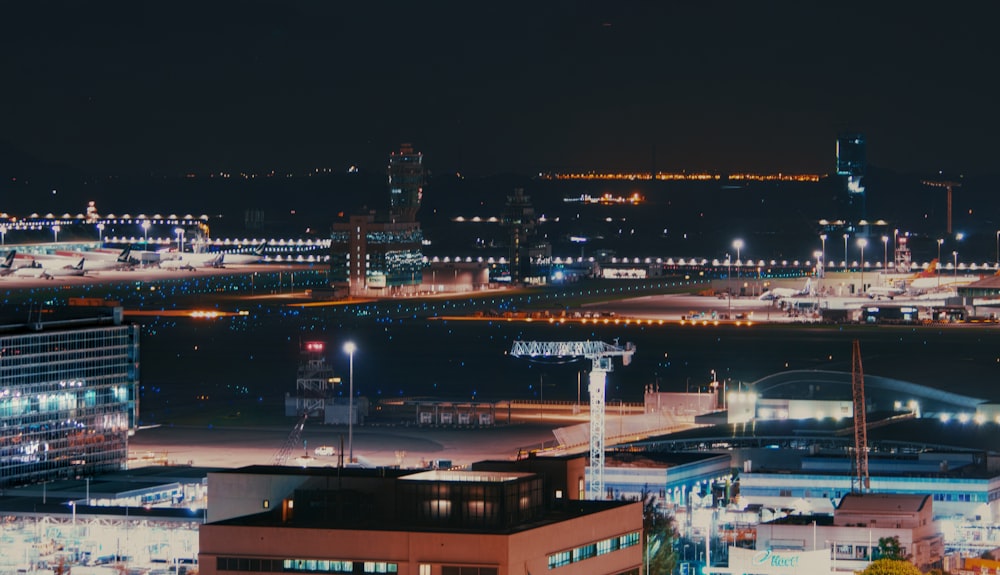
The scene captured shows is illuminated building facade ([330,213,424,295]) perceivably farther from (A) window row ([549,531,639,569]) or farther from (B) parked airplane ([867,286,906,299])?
(A) window row ([549,531,639,569])

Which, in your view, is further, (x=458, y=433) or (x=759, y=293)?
(x=759, y=293)

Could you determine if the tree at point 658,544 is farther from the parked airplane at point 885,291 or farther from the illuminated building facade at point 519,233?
the illuminated building facade at point 519,233

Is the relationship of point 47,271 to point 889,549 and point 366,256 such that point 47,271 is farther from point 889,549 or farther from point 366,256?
point 889,549

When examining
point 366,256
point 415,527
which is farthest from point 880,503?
point 366,256

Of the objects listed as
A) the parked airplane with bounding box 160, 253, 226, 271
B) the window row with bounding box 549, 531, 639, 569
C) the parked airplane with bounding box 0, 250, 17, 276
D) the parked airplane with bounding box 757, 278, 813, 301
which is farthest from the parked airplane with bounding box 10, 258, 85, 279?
the window row with bounding box 549, 531, 639, 569

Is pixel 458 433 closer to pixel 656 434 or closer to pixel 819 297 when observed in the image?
pixel 656 434

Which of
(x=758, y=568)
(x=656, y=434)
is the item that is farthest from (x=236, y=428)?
(x=758, y=568)
